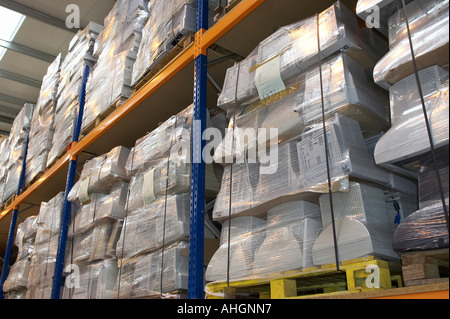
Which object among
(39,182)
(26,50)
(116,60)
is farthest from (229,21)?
(26,50)

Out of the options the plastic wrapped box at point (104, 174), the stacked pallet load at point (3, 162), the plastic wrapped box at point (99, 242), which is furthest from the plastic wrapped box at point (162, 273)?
the stacked pallet load at point (3, 162)

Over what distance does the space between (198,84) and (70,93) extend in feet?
10.0

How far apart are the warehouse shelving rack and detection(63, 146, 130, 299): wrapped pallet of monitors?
15.0 inches

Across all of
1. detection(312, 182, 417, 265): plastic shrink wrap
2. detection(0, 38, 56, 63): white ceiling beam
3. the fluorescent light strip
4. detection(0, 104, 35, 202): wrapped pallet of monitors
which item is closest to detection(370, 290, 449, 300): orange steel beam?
detection(312, 182, 417, 265): plastic shrink wrap

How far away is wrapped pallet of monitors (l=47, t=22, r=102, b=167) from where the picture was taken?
5.14 m

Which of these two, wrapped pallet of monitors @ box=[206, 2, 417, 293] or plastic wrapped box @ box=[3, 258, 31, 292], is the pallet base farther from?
plastic wrapped box @ box=[3, 258, 31, 292]

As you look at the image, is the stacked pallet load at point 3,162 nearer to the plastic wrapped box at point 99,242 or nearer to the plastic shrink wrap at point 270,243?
the plastic wrapped box at point 99,242

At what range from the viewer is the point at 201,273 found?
8.23 feet

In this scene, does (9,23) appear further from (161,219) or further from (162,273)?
(162,273)

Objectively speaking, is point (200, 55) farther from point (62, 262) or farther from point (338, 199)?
point (62, 262)

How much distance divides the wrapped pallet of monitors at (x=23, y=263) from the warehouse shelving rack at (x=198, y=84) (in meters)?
1.31

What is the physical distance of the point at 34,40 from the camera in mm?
7523

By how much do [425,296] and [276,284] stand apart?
29.3 inches

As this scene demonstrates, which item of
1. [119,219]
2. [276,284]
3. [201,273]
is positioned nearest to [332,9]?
[276,284]
